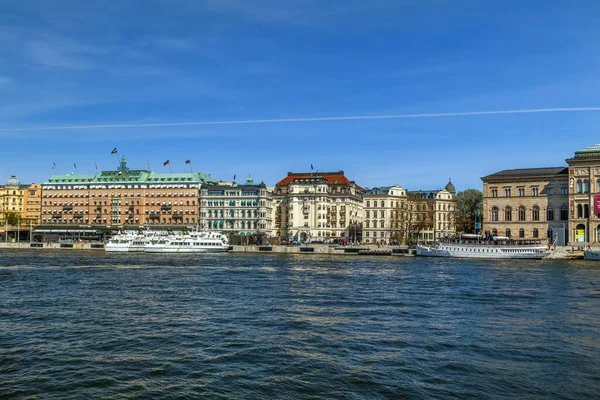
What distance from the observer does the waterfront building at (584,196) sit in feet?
418

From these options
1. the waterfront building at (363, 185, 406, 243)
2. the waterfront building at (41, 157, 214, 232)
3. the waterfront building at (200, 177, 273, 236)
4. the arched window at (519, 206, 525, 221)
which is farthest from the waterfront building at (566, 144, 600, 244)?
the waterfront building at (41, 157, 214, 232)

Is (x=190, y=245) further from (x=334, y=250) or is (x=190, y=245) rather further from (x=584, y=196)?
(x=584, y=196)

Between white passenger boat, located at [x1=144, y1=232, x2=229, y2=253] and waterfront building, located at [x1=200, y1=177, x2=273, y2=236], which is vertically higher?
waterfront building, located at [x1=200, y1=177, x2=273, y2=236]

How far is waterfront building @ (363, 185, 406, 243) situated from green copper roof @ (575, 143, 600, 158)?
56.5 m

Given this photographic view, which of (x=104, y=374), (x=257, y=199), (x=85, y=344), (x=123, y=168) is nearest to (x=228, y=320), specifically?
(x=85, y=344)

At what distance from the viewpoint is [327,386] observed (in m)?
23.1

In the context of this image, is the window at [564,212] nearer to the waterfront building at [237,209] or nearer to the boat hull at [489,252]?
the boat hull at [489,252]

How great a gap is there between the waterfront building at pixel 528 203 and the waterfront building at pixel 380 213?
36434mm

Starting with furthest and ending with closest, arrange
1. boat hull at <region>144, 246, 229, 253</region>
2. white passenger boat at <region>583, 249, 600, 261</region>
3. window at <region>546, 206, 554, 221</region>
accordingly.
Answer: window at <region>546, 206, 554, 221</region> < boat hull at <region>144, 246, 229, 253</region> < white passenger boat at <region>583, 249, 600, 261</region>

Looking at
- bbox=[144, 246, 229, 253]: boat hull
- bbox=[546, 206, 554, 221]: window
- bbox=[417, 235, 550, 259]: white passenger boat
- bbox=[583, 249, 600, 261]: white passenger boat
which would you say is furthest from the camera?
bbox=[546, 206, 554, 221]: window

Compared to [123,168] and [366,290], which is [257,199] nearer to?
[123,168]

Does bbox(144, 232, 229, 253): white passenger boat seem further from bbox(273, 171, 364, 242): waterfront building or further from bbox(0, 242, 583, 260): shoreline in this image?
bbox(273, 171, 364, 242): waterfront building

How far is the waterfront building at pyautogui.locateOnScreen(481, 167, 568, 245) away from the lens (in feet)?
439

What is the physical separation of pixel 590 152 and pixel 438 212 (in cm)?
5695
